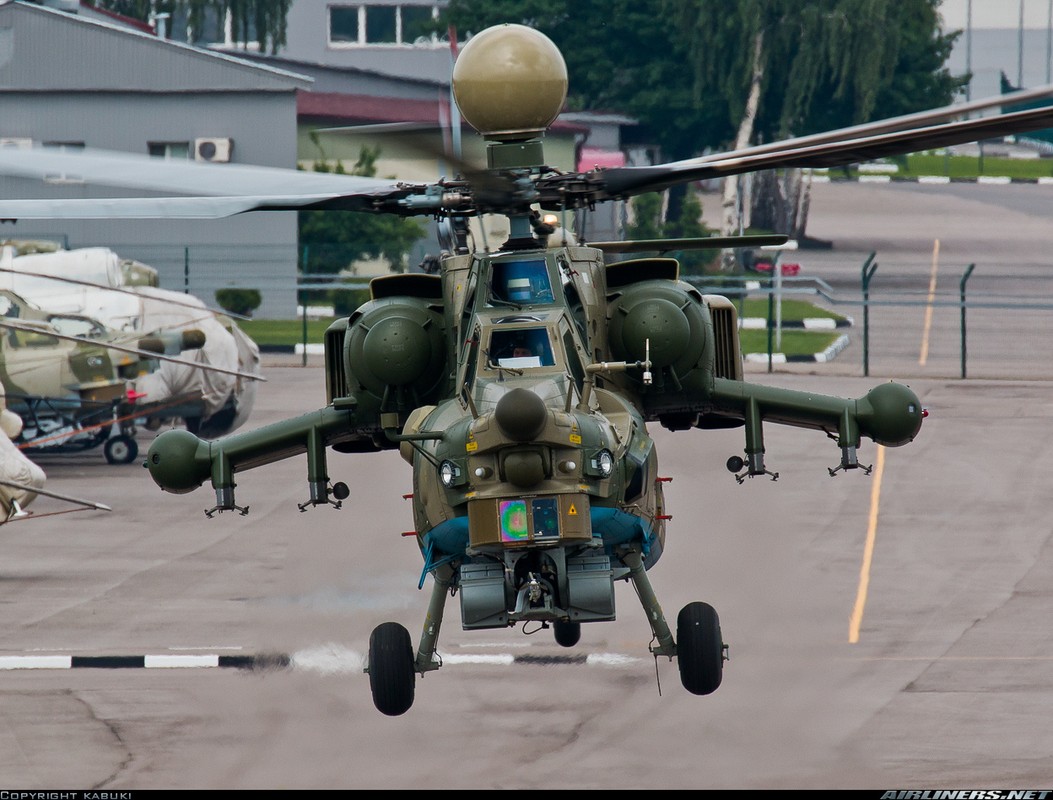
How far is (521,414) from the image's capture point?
1323cm

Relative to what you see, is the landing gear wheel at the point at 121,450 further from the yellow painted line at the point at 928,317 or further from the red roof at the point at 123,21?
the red roof at the point at 123,21

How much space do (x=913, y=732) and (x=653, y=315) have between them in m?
5.76

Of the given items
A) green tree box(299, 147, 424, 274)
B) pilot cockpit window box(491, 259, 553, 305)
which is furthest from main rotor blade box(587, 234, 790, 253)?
green tree box(299, 147, 424, 274)

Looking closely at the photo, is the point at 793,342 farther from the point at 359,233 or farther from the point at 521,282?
the point at 521,282

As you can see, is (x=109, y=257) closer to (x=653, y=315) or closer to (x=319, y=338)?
(x=319, y=338)

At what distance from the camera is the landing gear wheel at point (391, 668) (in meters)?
14.9

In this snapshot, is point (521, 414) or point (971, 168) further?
point (971, 168)

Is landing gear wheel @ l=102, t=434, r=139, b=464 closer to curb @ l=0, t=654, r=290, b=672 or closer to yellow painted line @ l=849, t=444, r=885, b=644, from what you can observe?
curb @ l=0, t=654, r=290, b=672

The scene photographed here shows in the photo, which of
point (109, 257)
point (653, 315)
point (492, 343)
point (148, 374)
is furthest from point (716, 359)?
point (109, 257)

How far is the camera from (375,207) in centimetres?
1529

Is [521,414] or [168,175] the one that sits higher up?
[168,175]

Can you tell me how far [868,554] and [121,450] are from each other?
14.5 m

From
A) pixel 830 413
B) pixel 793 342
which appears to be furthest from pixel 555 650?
pixel 793 342

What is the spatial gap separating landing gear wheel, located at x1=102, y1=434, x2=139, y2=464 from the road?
1502 mm
